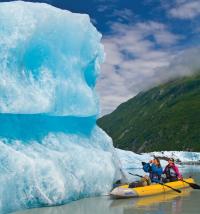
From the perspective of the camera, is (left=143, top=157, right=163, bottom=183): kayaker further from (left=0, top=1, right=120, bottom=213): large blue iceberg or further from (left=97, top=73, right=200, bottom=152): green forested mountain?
(left=97, top=73, right=200, bottom=152): green forested mountain

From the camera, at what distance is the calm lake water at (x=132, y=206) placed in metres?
14.6

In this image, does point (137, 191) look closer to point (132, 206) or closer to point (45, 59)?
point (132, 206)

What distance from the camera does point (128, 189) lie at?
18.2m

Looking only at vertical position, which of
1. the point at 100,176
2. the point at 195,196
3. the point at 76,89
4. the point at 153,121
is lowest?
the point at 153,121

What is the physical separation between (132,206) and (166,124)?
128 meters

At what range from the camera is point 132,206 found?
1614cm

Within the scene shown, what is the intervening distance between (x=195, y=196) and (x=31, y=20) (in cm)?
1002

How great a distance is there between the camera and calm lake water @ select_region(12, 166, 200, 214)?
577 inches

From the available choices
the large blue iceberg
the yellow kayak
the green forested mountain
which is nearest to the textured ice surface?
the large blue iceberg

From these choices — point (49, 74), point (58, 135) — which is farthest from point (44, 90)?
point (58, 135)

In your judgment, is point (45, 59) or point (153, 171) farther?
point (153, 171)

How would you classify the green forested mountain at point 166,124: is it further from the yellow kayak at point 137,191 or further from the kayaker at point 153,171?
the yellow kayak at point 137,191

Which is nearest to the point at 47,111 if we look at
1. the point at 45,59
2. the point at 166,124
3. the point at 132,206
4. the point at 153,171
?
the point at 45,59

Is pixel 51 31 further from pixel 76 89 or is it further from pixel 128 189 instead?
pixel 128 189
